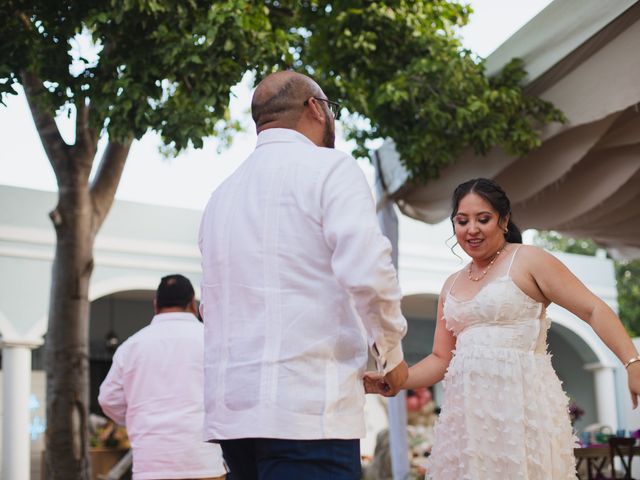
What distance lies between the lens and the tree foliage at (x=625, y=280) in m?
30.6

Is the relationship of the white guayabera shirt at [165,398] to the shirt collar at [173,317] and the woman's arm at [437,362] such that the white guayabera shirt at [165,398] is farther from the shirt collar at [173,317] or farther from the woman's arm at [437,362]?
the woman's arm at [437,362]

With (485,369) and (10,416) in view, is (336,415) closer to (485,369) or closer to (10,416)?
(485,369)

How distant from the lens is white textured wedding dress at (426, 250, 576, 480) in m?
3.08

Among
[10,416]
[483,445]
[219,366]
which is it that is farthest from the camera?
[10,416]

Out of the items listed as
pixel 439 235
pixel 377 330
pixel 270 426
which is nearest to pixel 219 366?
pixel 270 426

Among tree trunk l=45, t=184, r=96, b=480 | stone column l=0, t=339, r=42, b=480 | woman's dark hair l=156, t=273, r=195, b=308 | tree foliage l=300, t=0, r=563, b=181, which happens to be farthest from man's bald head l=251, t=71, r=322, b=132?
stone column l=0, t=339, r=42, b=480

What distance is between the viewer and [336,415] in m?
2.16

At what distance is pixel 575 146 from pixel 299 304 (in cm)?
414

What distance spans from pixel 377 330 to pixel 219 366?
0.40 metres

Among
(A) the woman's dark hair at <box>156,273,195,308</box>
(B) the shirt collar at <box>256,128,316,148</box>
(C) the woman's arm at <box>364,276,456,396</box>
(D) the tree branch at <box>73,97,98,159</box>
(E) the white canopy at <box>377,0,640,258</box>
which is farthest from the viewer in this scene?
(D) the tree branch at <box>73,97,98,159</box>

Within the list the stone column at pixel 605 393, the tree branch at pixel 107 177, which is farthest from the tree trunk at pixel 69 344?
the stone column at pixel 605 393

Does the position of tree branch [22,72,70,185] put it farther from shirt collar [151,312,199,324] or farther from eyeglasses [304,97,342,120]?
eyeglasses [304,97,342,120]

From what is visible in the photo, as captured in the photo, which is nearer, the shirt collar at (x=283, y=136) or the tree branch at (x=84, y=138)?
the shirt collar at (x=283, y=136)

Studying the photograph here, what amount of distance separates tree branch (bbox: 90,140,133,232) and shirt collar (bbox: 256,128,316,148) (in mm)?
6103
